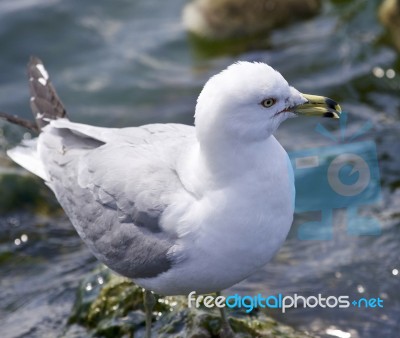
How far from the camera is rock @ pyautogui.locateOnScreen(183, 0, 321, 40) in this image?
8.86 meters

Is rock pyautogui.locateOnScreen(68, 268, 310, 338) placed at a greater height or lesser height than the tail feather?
lesser

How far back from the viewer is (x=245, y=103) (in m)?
3.36

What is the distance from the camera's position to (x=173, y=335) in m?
4.14

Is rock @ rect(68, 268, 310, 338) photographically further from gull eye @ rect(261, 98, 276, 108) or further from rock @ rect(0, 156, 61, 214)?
rock @ rect(0, 156, 61, 214)

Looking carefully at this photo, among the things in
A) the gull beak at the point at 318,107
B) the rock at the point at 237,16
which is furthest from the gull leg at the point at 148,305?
the rock at the point at 237,16

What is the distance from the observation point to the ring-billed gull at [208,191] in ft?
11.2

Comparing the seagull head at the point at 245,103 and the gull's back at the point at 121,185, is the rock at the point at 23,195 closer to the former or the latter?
the gull's back at the point at 121,185

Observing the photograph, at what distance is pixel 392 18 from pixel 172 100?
2.47m

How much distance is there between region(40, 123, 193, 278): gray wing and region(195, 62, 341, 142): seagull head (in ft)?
1.25

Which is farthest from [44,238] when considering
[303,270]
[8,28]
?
[8,28]

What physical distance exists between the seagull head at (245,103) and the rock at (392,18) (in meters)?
5.23

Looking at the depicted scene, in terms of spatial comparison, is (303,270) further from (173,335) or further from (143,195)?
(143,195)

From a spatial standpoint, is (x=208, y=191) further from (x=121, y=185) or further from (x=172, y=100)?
(x=172, y=100)

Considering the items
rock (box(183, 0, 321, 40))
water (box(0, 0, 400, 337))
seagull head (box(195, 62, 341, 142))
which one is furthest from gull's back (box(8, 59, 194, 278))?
rock (box(183, 0, 321, 40))
